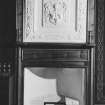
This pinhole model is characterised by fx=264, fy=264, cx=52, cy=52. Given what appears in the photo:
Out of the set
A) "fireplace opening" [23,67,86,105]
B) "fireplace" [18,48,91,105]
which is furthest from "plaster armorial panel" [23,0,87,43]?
"fireplace opening" [23,67,86,105]

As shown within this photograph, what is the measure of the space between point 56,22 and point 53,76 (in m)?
0.49

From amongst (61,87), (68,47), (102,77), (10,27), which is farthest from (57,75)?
(10,27)

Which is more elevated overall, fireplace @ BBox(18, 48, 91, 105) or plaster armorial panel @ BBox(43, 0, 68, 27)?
plaster armorial panel @ BBox(43, 0, 68, 27)

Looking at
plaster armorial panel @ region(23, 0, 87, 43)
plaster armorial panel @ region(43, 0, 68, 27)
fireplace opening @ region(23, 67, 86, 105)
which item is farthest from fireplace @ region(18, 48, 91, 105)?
plaster armorial panel @ region(43, 0, 68, 27)

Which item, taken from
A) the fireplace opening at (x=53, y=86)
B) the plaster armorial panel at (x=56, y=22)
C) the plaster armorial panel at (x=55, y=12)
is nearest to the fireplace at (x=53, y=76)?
the fireplace opening at (x=53, y=86)

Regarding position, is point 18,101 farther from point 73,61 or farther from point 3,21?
point 3,21

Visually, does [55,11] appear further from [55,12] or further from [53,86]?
[53,86]

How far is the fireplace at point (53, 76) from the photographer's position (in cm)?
227

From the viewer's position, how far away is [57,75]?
7.85 ft

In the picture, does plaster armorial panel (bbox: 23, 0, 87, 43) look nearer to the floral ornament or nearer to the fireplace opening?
the floral ornament

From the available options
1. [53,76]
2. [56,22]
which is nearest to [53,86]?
[53,76]

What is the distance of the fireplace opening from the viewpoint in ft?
7.57

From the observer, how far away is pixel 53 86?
2.39 meters

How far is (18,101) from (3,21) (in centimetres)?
91
